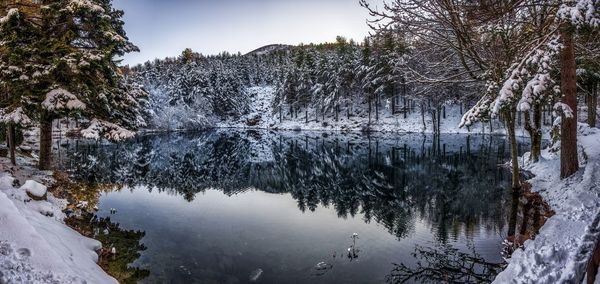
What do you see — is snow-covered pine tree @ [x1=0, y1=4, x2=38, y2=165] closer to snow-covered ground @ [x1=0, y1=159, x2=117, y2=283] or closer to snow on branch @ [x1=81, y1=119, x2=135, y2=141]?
snow on branch @ [x1=81, y1=119, x2=135, y2=141]

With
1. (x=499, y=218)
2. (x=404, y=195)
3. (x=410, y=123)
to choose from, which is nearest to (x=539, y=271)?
(x=499, y=218)

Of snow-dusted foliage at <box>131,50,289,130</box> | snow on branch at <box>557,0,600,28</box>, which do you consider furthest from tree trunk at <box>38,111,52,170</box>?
snow-dusted foliage at <box>131,50,289,130</box>

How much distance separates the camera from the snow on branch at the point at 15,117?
13.5m

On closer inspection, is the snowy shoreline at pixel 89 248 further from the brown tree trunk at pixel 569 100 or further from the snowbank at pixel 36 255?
the brown tree trunk at pixel 569 100

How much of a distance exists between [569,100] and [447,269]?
6.76m

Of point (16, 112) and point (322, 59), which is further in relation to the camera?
point (322, 59)

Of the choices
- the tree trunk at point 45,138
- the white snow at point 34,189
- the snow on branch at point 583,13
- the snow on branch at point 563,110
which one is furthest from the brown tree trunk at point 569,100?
the tree trunk at point 45,138

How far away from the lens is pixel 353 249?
12398 mm

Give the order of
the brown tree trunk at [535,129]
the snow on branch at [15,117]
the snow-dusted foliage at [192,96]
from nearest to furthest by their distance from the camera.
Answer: the snow on branch at [15,117], the brown tree trunk at [535,129], the snow-dusted foliage at [192,96]

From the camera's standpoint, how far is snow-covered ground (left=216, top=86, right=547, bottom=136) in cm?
6084

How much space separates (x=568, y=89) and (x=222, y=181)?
21.5 m

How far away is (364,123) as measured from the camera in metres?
69.5

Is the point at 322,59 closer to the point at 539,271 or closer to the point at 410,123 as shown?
the point at 410,123

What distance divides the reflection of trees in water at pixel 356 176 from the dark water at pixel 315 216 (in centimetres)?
10
